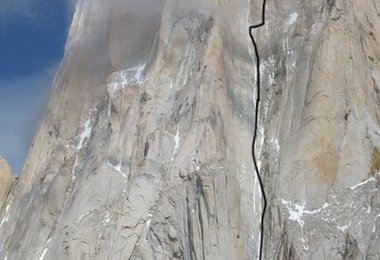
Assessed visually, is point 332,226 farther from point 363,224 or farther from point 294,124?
point 294,124

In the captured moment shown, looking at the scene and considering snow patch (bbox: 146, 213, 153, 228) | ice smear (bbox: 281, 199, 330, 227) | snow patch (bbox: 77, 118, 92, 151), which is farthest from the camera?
snow patch (bbox: 77, 118, 92, 151)

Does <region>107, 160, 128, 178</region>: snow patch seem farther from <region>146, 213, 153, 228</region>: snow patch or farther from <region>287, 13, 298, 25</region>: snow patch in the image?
<region>287, 13, 298, 25</region>: snow patch

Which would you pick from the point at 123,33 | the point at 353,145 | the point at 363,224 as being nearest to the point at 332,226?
the point at 363,224

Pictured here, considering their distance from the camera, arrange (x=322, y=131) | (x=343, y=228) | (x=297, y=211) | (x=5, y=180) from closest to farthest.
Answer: (x=343, y=228) < (x=297, y=211) < (x=322, y=131) < (x=5, y=180)

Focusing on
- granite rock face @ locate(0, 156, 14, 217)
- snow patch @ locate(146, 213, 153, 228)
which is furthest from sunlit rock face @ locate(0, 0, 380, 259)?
granite rock face @ locate(0, 156, 14, 217)

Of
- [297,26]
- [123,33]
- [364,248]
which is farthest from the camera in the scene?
[123,33]

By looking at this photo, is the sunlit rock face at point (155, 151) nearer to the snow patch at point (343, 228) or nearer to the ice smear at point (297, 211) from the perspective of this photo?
the ice smear at point (297, 211)

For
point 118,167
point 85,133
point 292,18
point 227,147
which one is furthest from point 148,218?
Result: point 85,133

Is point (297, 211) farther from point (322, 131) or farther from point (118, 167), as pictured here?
point (118, 167)

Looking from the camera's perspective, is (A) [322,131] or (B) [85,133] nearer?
(A) [322,131]
